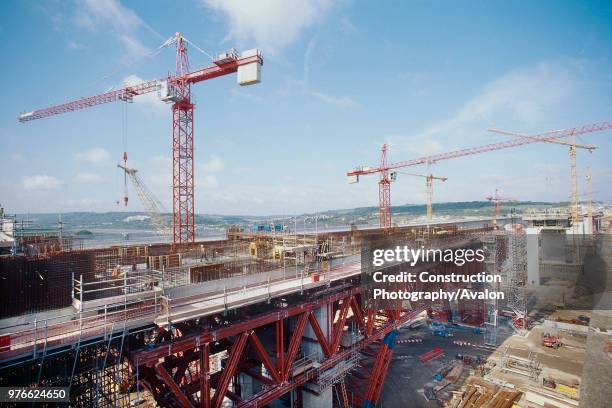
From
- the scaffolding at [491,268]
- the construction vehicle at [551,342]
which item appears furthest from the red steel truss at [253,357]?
the construction vehicle at [551,342]

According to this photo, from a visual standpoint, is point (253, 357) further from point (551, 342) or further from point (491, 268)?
point (551, 342)

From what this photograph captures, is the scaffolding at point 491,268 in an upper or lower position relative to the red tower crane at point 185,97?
lower

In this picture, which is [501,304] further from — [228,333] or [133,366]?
[133,366]

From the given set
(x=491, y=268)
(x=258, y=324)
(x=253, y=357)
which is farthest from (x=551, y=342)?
(x=258, y=324)

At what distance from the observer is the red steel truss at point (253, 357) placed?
1166cm

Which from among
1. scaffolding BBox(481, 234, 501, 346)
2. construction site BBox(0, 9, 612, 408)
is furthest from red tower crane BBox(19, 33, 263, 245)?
scaffolding BBox(481, 234, 501, 346)

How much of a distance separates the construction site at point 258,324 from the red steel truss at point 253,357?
8 cm

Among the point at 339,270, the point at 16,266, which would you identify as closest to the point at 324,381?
the point at 339,270

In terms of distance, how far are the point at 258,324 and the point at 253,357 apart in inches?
253

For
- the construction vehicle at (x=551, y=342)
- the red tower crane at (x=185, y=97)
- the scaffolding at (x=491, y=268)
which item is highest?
the red tower crane at (x=185, y=97)

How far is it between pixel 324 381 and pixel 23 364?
1349 centimetres

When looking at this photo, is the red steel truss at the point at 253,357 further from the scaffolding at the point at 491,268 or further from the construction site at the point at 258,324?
the scaffolding at the point at 491,268

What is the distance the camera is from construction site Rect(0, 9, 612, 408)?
1073 centimetres

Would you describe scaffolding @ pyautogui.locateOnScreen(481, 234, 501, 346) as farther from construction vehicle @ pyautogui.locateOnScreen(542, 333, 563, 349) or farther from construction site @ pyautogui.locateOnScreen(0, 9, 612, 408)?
construction vehicle @ pyautogui.locateOnScreen(542, 333, 563, 349)
